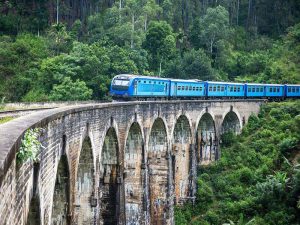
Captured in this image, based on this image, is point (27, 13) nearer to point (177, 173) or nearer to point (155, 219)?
point (177, 173)

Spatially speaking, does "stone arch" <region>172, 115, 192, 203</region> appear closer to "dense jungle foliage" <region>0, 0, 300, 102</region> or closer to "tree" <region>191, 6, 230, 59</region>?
"dense jungle foliage" <region>0, 0, 300, 102</region>

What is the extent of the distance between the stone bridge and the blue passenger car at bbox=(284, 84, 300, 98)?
15.6 ft

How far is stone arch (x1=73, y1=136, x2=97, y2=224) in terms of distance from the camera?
16.2m

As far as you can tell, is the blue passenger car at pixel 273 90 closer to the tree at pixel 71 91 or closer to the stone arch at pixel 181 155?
the stone arch at pixel 181 155

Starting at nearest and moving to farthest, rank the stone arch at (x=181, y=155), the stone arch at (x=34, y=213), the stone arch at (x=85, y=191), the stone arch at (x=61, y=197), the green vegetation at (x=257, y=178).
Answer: the stone arch at (x=34, y=213)
the stone arch at (x=61, y=197)
the stone arch at (x=85, y=191)
the green vegetation at (x=257, y=178)
the stone arch at (x=181, y=155)

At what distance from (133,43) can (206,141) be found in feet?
58.2

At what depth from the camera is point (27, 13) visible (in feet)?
179

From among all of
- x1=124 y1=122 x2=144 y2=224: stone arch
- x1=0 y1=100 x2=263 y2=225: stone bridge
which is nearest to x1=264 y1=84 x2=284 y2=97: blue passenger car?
x1=0 y1=100 x2=263 y2=225: stone bridge

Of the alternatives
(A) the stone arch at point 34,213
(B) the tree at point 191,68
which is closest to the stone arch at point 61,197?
(A) the stone arch at point 34,213

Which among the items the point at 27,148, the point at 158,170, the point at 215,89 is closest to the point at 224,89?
the point at 215,89

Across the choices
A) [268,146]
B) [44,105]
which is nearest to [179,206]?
[268,146]

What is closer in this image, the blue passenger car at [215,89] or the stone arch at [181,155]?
the stone arch at [181,155]

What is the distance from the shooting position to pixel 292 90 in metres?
46.5

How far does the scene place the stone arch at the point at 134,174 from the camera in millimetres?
24016
